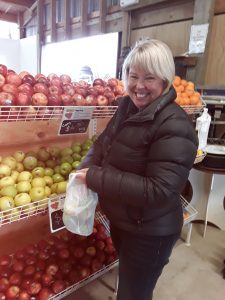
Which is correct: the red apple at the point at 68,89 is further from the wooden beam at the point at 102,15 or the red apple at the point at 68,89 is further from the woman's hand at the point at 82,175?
the wooden beam at the point at 102,15

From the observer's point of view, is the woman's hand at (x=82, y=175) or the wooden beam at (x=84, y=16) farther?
the wooden beam at (x=84, y=16)

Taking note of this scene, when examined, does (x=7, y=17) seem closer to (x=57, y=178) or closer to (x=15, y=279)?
(x=57, y=178)

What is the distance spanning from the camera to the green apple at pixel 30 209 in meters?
1.20

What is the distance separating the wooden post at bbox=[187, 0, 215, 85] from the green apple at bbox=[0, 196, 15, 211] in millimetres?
2301


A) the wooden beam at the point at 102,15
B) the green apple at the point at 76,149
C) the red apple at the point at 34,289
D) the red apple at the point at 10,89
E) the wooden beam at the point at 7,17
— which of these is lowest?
the red apple at the point at 34,289

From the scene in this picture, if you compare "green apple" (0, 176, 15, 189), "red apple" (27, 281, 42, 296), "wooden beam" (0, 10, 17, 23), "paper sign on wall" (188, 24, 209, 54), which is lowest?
"red apple" (27, 281, 42, 296)

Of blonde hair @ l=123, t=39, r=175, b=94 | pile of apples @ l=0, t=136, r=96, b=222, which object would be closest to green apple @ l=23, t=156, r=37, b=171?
pile of apples @ l=0, t=136, r=96, b=222

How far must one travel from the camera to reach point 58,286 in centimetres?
145

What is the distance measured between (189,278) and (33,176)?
4.52 ft

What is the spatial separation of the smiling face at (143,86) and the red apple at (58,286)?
1.09 meters

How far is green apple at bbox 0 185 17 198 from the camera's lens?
3.89 feet

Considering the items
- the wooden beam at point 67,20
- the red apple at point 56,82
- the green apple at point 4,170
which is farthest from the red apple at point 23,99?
the wooden beam at point 67,20

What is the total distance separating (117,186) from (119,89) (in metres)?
0.94

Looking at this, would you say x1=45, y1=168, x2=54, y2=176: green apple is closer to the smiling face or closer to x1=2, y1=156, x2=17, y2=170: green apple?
x1=2, y1=156, x2=17, y2=170: green apple
